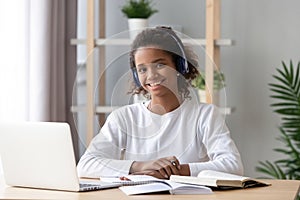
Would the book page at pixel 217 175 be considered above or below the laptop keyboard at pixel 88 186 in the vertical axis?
above

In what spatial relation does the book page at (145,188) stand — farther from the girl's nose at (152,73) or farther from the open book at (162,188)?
the girl's nose at (152,73)

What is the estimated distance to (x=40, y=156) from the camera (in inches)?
80.5

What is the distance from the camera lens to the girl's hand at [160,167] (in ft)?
7.30

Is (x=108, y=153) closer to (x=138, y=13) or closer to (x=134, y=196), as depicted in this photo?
(x=134, y=196)

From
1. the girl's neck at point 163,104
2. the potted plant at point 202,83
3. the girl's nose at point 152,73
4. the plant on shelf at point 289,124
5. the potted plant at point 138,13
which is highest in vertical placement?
the potted plant at point 138,13

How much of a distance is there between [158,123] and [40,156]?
1.25 ft

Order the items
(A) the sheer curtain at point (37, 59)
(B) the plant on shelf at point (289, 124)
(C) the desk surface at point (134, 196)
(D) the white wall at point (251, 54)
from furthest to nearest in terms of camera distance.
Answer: (D) the white wall at point (251, 54)
(B) the plant on shelf at point (289, 124)
(A) the sheer curtain at point (37, 59)
(C) the desk surface at point (134, 196)

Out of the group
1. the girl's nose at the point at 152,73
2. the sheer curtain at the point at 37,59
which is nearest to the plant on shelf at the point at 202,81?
the girl's nose at the point at 152,73

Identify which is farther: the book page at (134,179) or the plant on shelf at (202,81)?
the plant on shelf at (202,81)

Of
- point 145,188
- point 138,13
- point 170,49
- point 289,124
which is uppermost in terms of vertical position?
point 138,13

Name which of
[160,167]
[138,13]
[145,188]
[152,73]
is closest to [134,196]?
[145,188]

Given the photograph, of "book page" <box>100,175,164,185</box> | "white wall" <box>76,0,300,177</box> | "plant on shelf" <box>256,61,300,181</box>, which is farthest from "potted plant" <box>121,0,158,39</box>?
"book page" <box>100,175,164,185</box>

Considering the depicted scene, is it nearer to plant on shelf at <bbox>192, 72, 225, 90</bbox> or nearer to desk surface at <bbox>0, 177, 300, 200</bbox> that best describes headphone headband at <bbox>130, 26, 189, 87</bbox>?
plant on shelf at <bbox>192, 72, 225, 90</bbox>

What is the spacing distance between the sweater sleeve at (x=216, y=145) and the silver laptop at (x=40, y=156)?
33 centimetres
